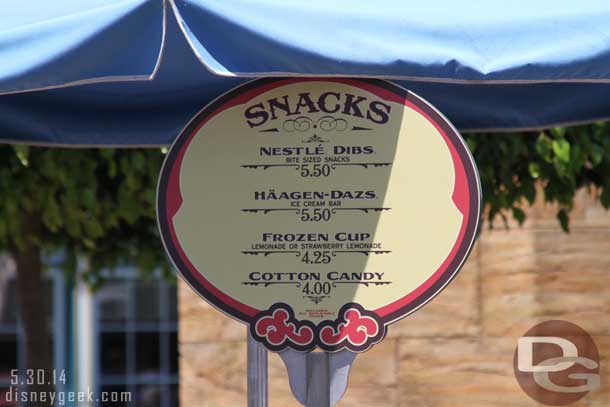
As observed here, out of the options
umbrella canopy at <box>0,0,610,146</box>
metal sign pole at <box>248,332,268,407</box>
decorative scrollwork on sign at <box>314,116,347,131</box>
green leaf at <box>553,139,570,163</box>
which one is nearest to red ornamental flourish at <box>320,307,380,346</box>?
metal sign pole at <box>248,332,268,407</box>

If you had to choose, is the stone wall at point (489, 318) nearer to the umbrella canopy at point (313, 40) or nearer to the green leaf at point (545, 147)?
the green leaf at point (545, 147)

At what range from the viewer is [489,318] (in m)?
5.07

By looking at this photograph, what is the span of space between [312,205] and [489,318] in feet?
9.14

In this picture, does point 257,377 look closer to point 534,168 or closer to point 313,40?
point 313,40

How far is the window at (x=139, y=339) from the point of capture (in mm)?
10680

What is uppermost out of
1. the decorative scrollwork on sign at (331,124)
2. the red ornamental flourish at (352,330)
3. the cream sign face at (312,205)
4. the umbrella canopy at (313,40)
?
the umbrella canopy at (313,40)

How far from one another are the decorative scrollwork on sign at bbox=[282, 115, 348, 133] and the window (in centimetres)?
826

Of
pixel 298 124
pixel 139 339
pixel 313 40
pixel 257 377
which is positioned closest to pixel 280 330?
pixel 257 377

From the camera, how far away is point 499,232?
520 cm

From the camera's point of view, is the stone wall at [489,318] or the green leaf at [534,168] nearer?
the green leaf at [534,168]

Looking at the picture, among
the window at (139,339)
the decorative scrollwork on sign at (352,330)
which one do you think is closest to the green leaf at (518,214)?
the decorative scrollwork on sign at (352,330)

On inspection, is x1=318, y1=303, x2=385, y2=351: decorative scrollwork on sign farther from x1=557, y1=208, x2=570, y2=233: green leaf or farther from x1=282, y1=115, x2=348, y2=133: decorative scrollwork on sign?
x1=557, y1=208, x2=570, y2=233: green leaf

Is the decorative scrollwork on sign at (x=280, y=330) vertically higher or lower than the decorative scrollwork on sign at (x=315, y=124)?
lower

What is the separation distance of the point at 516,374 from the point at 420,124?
2.82 m
